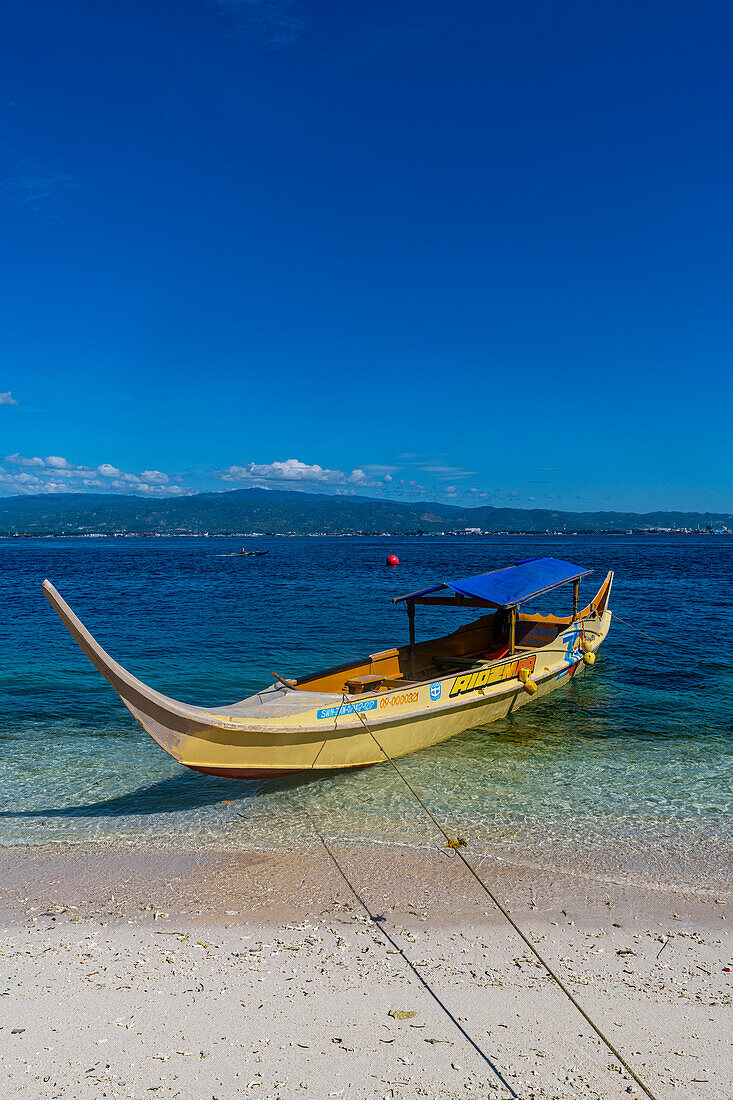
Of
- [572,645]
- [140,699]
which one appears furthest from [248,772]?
[572,645]

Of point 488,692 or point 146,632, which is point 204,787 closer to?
point 488,692

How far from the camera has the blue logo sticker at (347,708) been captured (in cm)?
1083

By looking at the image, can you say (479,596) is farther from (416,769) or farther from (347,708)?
(347,708)

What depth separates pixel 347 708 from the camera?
36.6ft

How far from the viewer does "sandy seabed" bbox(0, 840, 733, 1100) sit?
498 centimetres

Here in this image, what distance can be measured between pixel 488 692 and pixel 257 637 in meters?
15.5

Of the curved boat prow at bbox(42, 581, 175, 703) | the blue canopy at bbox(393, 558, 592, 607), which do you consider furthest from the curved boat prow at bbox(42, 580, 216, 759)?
the blue canopy at bbox(393, 558, 592, 607)

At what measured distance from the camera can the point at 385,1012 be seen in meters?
5.71

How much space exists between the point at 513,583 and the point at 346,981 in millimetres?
10993

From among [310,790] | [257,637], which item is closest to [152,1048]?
[310,790]

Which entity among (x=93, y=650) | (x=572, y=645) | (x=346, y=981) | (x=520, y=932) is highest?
(x=93, y=650)

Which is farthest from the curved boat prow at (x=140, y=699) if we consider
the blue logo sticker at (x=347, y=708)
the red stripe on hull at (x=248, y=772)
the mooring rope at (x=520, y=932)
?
the mooring rope at (x=520, y=932)

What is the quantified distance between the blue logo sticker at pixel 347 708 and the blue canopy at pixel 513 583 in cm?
355

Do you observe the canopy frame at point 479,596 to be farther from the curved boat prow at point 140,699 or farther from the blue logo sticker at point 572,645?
the curved boat prow at point 140,699
